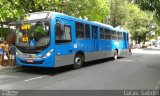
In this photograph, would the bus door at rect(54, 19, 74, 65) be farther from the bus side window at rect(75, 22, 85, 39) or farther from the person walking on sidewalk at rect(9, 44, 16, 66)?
the person walking on sidewalk at rect(9, 44, 16, 66)

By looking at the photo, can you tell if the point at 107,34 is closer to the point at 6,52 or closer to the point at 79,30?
the point at 79,30

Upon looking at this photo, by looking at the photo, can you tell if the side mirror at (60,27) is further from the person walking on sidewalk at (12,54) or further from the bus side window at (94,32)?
the bus side window at (94,32)

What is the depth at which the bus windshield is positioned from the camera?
525 inches

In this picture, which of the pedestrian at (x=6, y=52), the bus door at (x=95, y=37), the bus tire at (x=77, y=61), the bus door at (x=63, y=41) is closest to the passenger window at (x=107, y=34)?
the bus door at (x=95, y=37)

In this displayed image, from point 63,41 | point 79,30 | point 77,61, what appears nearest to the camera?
point 63,41

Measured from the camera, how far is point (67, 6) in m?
22.1

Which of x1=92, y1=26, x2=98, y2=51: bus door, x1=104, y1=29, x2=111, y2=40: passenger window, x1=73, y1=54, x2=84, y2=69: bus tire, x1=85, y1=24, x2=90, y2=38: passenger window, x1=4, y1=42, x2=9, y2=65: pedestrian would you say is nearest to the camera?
x1=73, y1=54, x2=84, y2=69: bus tire

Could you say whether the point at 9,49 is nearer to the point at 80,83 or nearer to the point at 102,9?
the point at 80,83

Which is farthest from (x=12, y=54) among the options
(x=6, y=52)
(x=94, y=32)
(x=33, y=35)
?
(x=94, y=32)

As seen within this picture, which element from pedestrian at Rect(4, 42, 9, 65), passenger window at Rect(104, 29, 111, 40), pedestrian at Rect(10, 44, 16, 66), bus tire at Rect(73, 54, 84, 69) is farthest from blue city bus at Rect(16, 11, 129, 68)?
passenger window at Rect(104, 29, 111, 40)

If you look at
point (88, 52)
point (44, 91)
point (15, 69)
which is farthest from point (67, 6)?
point (44, 91)

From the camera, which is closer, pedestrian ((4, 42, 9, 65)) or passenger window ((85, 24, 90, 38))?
pedestrian ((4, 42, 9, 65))

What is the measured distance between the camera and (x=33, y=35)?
44.3ft

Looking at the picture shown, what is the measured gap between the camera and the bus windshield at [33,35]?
13328mm
